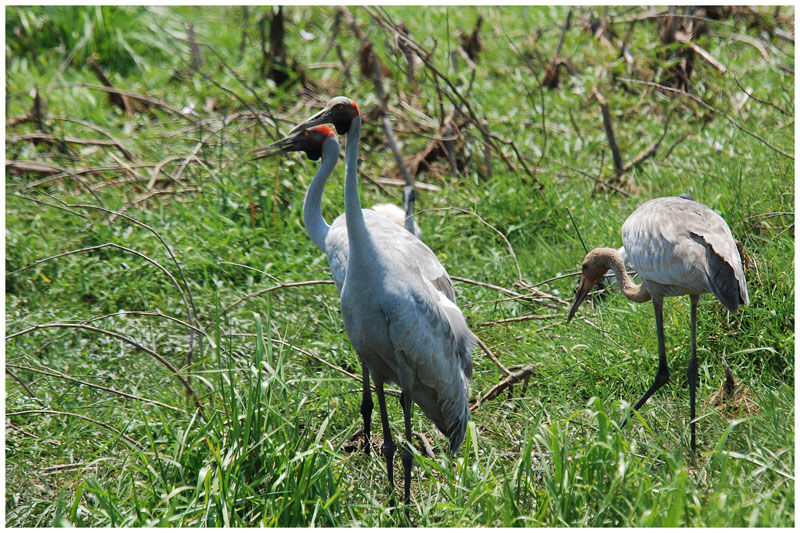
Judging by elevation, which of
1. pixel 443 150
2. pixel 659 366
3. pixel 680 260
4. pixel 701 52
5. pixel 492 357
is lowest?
pixel 492 357

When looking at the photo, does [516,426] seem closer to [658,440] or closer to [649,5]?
[658,440]

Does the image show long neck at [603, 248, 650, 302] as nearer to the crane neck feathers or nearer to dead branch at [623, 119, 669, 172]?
the crane neck feathers

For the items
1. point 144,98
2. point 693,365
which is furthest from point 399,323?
point 144,98

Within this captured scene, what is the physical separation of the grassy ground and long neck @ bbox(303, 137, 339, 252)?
17.7 inches

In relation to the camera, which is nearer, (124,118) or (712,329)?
(712,329)

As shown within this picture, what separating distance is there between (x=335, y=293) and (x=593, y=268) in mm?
1724

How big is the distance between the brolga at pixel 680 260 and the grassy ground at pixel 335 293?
0.97 feet

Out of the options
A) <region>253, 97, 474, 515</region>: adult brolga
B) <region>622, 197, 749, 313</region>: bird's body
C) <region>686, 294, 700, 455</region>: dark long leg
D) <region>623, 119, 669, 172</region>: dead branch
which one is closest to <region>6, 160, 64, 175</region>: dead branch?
<region>253, 97, 474, 515</region>: adult brolga

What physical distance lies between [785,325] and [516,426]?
146cm

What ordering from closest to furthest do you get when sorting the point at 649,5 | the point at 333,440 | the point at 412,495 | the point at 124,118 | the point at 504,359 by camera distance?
the point at 412,495 < the point at 333,440 < the point at 504,359 < the point at 124,118 < the point at 649,5

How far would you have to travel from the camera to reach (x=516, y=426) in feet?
13.0

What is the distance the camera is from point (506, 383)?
4172mm

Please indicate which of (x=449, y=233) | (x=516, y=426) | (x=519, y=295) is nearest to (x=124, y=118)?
(x=449, y=233)

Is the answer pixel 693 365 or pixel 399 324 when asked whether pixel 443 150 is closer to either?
pixel 693 365
